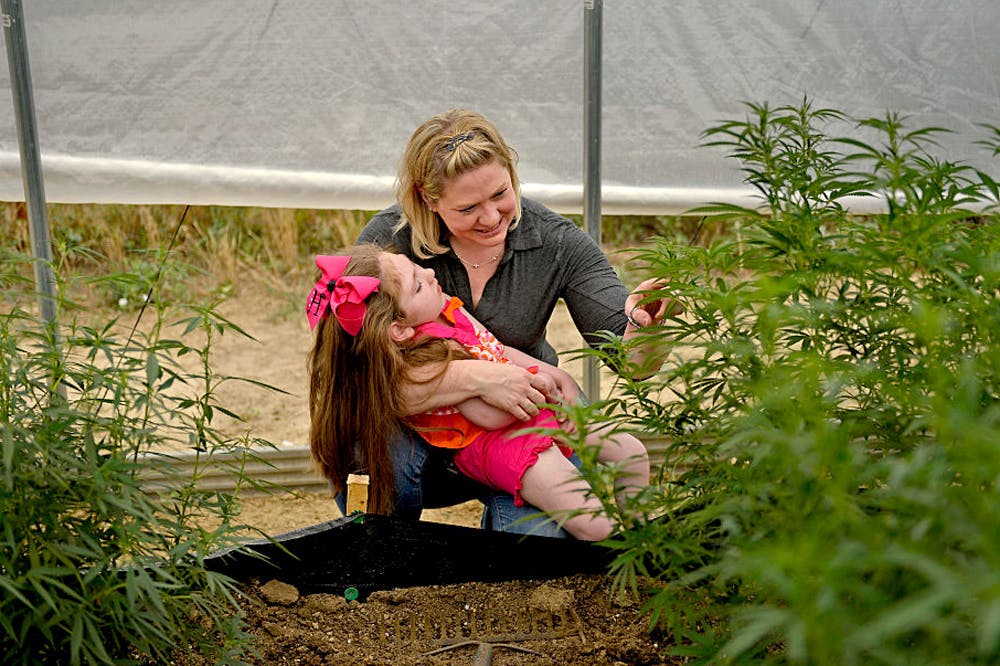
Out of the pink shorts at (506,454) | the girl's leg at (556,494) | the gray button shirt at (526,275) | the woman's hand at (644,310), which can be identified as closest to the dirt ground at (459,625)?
the girl's leg at (556,494)

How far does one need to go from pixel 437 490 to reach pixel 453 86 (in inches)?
50.9

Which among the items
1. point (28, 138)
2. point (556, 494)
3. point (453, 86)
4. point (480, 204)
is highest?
point (453, 86)

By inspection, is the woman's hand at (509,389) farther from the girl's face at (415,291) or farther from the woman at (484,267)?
the girl's face at (415,291)

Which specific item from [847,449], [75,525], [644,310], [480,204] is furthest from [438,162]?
[847,449]

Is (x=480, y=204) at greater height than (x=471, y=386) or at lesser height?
greater

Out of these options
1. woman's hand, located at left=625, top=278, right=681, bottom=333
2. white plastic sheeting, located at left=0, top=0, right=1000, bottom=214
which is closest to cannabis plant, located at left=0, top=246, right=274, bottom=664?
woman's hand, located at left=625, top=278, right=681, bottom=333

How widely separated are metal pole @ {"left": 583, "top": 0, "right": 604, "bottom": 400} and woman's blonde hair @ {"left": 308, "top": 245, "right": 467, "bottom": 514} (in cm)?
88

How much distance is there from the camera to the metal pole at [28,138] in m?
3.07

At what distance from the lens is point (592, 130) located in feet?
10.8

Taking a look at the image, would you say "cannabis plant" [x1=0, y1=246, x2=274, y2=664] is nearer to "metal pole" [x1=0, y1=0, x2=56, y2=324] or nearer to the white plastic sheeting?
"metal pole" [x1=0, y1=0, x2=56, y2=324]

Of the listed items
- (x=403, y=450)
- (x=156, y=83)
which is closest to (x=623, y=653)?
(x=403, y=450)

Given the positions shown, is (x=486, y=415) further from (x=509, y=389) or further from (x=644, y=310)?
(x=644, y=310)

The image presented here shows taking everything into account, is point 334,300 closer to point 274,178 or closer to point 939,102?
point 274,178

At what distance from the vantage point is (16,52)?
3084 mm
